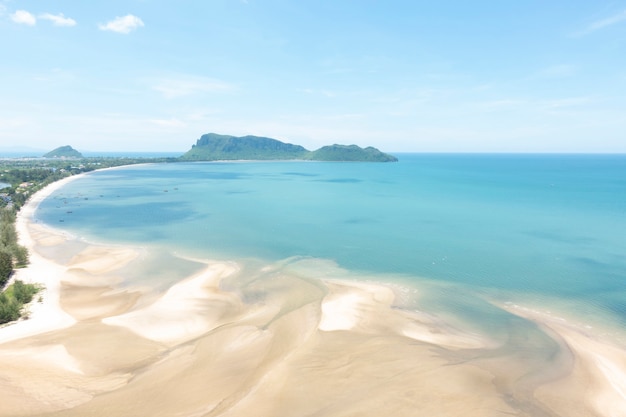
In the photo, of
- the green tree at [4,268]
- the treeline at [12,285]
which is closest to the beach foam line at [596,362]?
the treeline at [12,285]

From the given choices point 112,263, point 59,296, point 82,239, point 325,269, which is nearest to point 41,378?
point 59,296

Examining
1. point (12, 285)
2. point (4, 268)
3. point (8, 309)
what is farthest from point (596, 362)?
point (4, 268)

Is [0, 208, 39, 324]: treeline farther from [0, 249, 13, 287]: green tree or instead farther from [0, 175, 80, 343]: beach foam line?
[0, 175, 80, 343]: beach foam line

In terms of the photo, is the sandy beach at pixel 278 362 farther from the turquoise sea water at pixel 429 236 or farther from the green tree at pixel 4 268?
the turquoise sea water at pixel 429 236

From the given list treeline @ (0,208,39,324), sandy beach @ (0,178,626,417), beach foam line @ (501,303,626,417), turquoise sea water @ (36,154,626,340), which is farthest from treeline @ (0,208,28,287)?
beach foam line @ (501,303,626,417)

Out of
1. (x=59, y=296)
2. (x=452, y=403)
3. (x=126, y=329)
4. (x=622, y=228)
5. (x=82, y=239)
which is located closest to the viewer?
(x=452, y=403)

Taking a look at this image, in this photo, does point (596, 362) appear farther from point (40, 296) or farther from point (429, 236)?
point (40, 296)

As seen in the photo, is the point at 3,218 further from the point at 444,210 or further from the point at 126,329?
the point at 444,210
